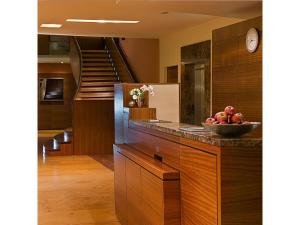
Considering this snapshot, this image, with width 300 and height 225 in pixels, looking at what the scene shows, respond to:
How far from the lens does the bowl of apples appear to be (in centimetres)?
321

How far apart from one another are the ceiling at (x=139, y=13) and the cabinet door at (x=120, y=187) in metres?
2.21

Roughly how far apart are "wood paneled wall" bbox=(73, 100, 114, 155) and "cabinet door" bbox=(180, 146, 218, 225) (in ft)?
28.0

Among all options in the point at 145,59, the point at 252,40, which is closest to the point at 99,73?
the point at 145,59

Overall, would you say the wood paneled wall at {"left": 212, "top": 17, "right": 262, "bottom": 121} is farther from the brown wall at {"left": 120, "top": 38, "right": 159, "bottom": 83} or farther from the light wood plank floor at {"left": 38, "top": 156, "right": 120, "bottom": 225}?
the brown wall at {"left": 120, "top": 38, "right": 159, "bottom": 83}

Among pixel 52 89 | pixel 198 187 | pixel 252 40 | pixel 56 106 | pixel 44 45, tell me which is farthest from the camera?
pixel 56 106

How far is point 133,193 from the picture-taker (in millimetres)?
5004

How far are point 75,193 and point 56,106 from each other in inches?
518

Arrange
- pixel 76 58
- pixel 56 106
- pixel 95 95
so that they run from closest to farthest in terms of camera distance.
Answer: pixel 95 95
pixel 76 58
pixel 56 106

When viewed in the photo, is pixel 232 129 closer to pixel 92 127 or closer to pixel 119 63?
pixel 92 127

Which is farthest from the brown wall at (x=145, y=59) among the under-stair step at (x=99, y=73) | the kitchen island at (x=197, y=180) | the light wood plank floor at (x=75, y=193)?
the kitchen island at (x=197, y=180)

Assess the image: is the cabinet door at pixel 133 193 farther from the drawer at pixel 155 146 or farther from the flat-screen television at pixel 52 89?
the flat-screen television at pixel 52 89

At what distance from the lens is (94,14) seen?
836cm
